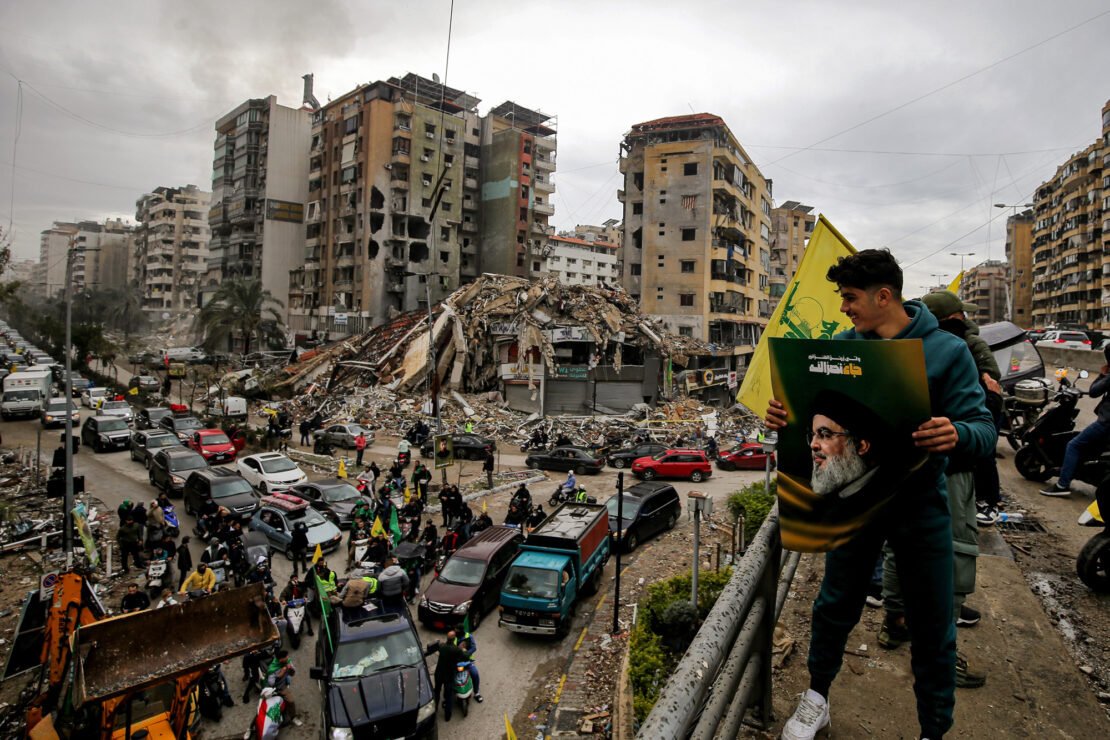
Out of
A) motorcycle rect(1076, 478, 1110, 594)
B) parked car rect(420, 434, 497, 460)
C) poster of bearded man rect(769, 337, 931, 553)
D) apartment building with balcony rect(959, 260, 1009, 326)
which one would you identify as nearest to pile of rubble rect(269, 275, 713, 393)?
parked car rect(420, 434, 497, 460)

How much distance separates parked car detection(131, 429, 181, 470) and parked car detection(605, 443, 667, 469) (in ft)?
63.3

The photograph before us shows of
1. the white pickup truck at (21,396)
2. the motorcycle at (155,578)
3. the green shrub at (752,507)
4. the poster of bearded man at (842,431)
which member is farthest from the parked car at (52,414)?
the poster of bearded man at (842,431)

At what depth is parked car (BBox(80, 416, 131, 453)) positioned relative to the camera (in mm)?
29266

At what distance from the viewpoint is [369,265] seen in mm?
59625

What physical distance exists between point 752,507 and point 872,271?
1144 cm

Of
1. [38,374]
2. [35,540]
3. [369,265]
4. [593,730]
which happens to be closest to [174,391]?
[38,374]

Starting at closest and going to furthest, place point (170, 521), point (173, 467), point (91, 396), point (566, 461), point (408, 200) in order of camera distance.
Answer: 1. point (170, 521)
2. point (173, 467)
3. point (566, 461)
4. point (91, 396)
5. point (408, 200)

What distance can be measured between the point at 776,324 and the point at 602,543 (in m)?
10.6

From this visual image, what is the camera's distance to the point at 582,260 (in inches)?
3748

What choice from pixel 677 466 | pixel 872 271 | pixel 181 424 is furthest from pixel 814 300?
pixel 181 424

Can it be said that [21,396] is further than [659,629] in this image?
Yes

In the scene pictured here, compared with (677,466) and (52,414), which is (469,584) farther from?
(52,414)

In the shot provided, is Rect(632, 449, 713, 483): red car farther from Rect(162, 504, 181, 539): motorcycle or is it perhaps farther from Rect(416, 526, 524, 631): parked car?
Rect(162, 504, 181, 539): motorcycle

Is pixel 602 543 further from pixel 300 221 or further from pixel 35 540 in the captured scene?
pixel 300 221
